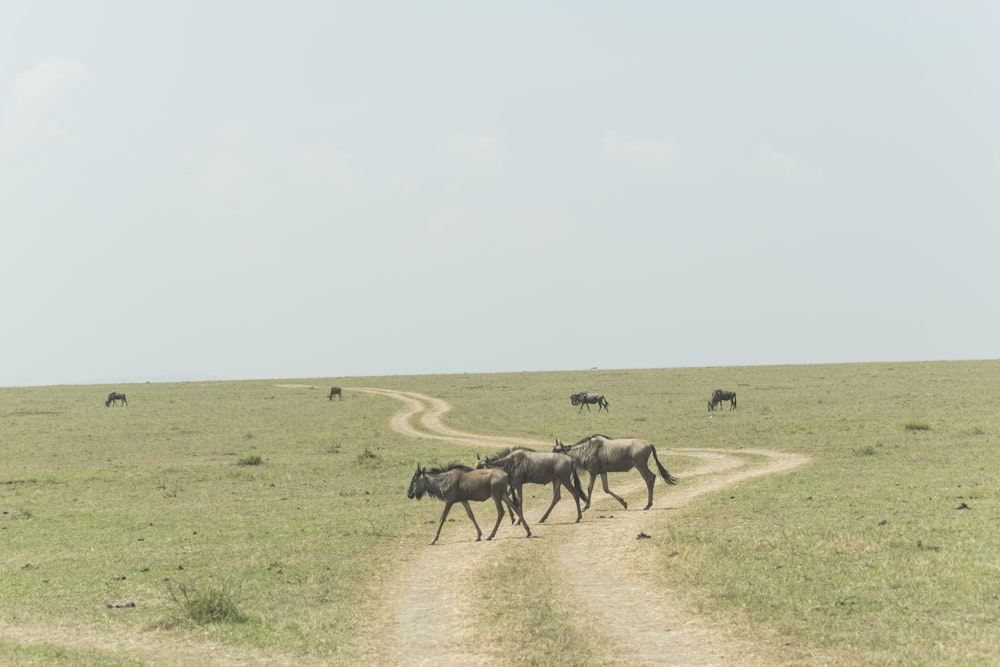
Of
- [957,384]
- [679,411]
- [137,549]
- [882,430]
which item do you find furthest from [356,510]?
[957,384]

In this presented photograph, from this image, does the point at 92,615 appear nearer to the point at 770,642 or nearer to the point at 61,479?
the point at 770,642

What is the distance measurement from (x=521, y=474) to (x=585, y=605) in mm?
8283

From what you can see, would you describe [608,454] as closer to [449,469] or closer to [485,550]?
[449,469]

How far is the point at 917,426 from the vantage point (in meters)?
41.9

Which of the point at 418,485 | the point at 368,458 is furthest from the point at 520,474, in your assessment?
the point at 368,458

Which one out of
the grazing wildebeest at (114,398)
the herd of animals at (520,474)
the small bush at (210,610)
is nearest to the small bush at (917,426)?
the herd of animals at (520,474)

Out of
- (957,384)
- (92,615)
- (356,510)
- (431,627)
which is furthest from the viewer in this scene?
(957,384)

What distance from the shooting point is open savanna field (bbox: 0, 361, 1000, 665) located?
13109mm

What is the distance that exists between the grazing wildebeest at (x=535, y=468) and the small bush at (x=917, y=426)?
78.2 feet

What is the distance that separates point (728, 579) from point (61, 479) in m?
28.0

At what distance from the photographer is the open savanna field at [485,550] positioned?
1311 centimetres

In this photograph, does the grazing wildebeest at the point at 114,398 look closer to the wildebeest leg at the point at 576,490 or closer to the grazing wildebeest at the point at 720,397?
the grazing wildebeest at the point at 720,397

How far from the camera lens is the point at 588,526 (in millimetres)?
22031

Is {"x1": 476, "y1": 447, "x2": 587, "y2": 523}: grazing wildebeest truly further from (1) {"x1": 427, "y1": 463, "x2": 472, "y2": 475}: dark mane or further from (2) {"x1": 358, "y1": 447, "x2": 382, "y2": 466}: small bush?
(2) {"x1": 358, "y1": 447, "x2": 382, "y2": 466}: small bush
